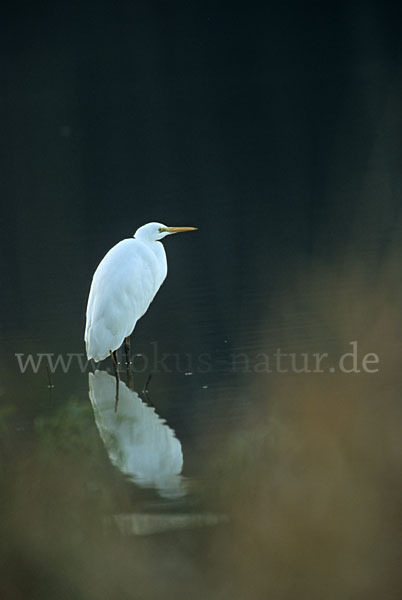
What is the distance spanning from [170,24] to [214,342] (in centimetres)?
883

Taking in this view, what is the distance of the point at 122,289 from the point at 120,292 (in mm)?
27

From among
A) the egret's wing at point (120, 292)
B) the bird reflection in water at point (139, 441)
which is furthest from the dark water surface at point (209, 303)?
the egret's wing at point (120, 292)

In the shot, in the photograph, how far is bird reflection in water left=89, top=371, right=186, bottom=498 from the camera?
2.62 metres

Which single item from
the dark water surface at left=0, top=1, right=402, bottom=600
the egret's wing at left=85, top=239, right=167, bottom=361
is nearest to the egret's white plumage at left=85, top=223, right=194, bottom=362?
the egret's wing at left=85, top=239, right=167, bottom=361

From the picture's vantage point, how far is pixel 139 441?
2951 mm

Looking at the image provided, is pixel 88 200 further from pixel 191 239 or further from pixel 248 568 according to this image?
pixel 248 568

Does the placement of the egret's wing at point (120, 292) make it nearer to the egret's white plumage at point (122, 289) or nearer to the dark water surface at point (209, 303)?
the egret's white plumage at point (122, 289)

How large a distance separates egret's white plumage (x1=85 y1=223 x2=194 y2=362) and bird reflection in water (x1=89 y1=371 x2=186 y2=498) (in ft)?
Answer: 0.71

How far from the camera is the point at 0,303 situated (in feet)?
17.4

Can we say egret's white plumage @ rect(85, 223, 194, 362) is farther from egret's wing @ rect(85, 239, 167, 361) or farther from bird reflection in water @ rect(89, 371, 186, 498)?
bird reflection in water @ rect(89, 371, 186, 498)

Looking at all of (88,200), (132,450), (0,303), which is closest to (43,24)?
(88,200)

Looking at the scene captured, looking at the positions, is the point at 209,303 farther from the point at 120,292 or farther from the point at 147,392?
the point at 147,392

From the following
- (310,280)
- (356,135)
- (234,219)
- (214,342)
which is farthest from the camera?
(356,135)

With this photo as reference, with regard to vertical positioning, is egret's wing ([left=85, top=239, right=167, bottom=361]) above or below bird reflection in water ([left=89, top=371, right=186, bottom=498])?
above
